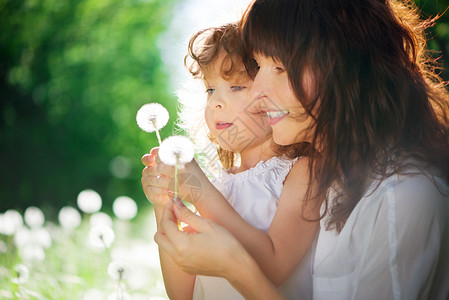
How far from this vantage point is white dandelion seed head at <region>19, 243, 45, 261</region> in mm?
2301

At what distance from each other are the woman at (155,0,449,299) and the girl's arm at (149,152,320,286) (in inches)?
1.8

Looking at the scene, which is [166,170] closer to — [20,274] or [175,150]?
[175,150]

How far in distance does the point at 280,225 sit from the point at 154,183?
0.39 meters

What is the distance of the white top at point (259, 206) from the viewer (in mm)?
1413

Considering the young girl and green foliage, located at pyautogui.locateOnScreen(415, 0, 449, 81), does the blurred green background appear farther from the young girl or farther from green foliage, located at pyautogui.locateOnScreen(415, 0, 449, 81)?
the young girl

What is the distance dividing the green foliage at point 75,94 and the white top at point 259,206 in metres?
4.34

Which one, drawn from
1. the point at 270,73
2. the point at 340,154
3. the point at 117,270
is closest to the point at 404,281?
the point at 340,154

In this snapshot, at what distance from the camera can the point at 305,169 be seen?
1335 mm

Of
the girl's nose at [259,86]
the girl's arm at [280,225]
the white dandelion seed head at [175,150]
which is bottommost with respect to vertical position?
the girl's arm at [280,225]

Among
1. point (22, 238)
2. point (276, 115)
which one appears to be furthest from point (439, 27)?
point (22, 238)

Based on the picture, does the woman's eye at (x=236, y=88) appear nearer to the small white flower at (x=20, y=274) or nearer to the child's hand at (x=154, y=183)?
the child's hand at (x=154, y=183)

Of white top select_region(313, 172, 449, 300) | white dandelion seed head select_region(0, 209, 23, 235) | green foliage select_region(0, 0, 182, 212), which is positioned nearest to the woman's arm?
white top select_region(313, 172, 449, 300)

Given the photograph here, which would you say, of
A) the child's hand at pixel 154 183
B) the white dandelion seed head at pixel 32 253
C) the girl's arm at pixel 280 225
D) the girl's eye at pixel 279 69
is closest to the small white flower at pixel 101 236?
the child's hand at pixel 154 183

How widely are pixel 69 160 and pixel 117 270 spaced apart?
4851 mm
